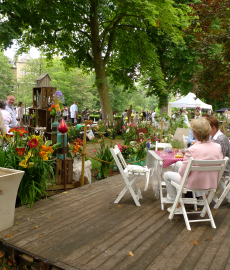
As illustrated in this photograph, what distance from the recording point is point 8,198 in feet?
11.7

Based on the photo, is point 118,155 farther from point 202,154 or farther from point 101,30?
point 101,30

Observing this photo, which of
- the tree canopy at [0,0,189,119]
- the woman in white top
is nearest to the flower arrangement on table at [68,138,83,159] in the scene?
the woman in white top

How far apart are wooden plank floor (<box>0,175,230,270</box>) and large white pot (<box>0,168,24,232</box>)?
4.1 inches

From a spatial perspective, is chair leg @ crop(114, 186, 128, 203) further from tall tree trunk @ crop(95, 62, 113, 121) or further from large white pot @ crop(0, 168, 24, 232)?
tall tree trunk @ crop(95, 62, 113, 121)

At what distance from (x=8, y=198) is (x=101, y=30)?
1549cm

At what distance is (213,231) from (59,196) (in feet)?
8.35

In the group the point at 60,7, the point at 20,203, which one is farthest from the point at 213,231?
the point at 60,7

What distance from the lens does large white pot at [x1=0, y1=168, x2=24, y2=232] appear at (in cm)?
349

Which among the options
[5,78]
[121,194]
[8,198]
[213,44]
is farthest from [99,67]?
[5,78]

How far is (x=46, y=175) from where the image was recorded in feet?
14.4

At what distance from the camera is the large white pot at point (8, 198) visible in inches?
138

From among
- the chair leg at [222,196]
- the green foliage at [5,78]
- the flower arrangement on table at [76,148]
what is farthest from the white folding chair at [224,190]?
the green foliage at [5,78]

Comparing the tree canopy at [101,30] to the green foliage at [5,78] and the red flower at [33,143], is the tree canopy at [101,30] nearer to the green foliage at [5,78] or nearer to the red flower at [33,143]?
the red flower at [33,143]

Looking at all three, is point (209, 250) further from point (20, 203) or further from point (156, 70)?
point (156, 70)
